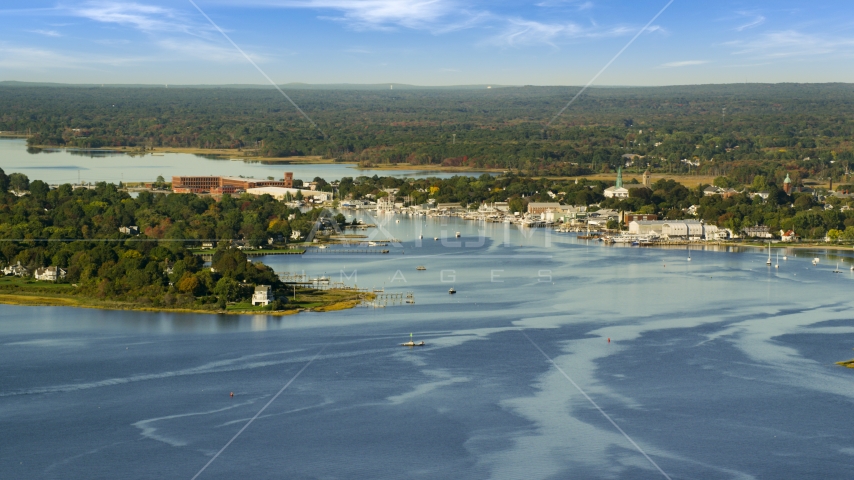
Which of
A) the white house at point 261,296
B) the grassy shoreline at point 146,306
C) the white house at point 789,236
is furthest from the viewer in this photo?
the white house at point 789,236

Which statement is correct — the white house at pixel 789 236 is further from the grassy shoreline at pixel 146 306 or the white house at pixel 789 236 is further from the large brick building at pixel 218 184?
the large brick building at pixel 218 184

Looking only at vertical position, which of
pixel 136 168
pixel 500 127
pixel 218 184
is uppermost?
pixel 500 127

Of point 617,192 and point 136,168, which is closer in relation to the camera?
point 617,192

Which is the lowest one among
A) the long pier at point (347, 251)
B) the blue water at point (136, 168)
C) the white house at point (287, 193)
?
the long pier at point (347, 251)

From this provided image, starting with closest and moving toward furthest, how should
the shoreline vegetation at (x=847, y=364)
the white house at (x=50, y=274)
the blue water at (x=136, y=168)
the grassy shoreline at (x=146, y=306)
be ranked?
1. the shoreline vegetation at (x=847, y=364)
2. the grassy shoreline at (x=146, y=306)
3. the white house at (x=50, y=274)
4. the blue water at (x=136, y=168)

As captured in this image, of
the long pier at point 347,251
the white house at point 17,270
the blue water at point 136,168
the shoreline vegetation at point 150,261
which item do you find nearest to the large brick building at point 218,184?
the blue water at point 136,168

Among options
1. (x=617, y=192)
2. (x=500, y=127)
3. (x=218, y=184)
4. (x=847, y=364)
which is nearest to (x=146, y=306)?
(x=847, y=364)

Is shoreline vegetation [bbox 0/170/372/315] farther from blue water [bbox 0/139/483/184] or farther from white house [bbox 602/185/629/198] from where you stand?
blue water [bbox 0/139/483/184]

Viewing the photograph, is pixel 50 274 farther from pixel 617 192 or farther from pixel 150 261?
pixel 617 192

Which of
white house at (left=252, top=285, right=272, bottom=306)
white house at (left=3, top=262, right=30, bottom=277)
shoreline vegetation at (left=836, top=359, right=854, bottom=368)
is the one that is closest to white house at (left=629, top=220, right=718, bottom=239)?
white house at (left=252, top=285, right=272, bottom=306)
